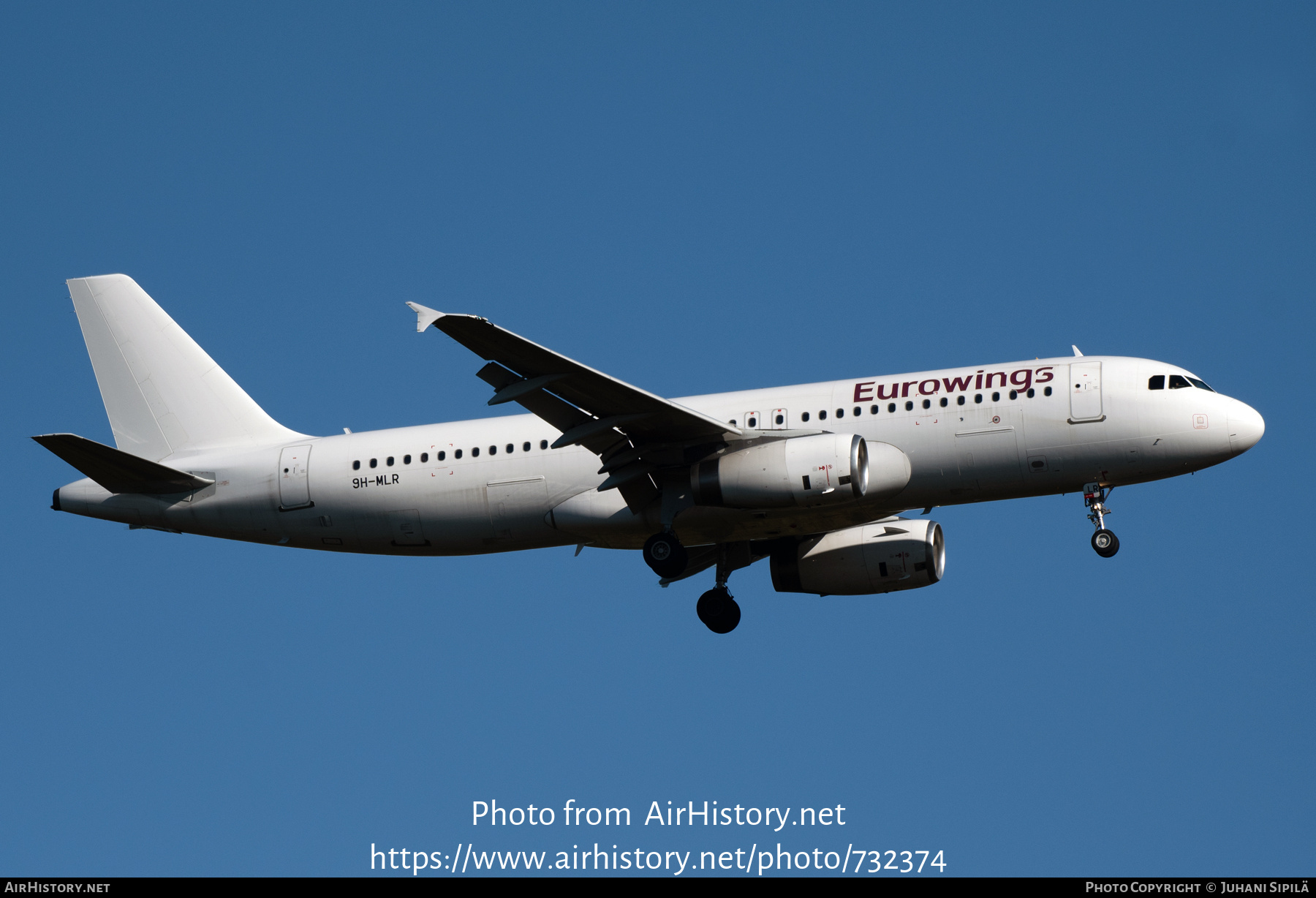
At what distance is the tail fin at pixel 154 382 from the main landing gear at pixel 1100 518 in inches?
775

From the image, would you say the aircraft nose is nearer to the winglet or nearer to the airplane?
the airplane

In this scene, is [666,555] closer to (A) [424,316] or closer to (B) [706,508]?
(B) [706,508]

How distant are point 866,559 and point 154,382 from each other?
19131 mm

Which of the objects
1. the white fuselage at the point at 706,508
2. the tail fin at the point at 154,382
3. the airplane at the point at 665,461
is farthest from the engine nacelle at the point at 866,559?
the tail fin at the point at 154,382

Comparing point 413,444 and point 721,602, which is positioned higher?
point 413,444

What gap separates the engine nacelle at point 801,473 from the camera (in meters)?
32.0

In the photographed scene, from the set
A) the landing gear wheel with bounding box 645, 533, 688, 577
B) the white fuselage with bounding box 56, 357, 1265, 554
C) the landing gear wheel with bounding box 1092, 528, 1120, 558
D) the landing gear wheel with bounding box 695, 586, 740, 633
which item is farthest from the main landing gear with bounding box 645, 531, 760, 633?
the landing gear wheel with bounding box 1092, 528, 1120, 558

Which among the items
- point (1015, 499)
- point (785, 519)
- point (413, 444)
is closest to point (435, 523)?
point (413, 444)

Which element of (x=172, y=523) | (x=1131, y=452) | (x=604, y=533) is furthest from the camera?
(x=172, y=523)

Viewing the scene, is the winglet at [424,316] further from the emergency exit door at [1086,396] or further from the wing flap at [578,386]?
the emergency exit door at [1086,396]

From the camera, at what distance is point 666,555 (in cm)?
3438

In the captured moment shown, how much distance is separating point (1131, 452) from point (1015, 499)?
2732 millimetres

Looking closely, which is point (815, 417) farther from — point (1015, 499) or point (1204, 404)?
point (1204, 404)

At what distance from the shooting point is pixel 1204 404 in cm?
3278
